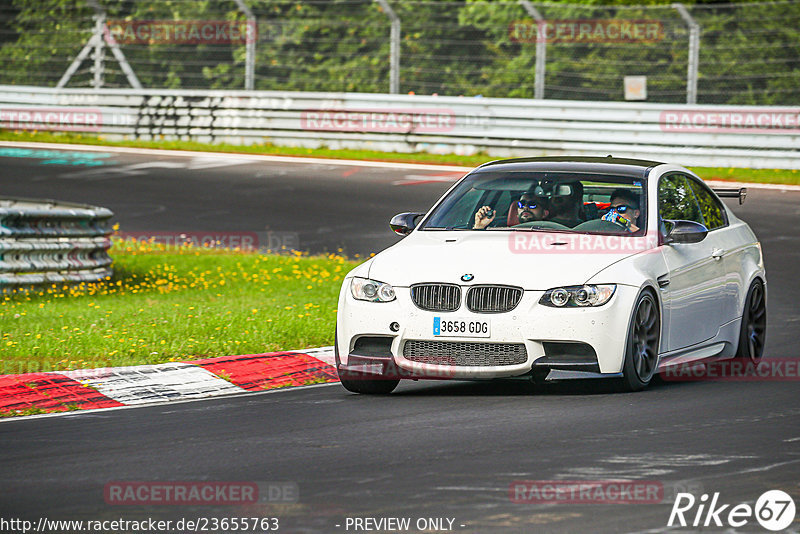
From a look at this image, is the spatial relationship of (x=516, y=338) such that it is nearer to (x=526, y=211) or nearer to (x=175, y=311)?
(x=526, y=211)

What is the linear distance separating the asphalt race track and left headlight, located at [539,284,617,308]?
0.61m

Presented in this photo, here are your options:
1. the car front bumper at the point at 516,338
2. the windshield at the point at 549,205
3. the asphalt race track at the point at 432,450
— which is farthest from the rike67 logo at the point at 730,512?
the windshield at the point at 549,205

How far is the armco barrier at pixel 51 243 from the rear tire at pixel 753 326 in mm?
7002

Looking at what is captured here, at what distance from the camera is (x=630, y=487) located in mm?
6512

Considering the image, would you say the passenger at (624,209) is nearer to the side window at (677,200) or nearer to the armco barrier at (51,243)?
the side window at (677,200)

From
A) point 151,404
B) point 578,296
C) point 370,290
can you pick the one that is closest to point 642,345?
point 578,296

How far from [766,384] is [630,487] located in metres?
3.67

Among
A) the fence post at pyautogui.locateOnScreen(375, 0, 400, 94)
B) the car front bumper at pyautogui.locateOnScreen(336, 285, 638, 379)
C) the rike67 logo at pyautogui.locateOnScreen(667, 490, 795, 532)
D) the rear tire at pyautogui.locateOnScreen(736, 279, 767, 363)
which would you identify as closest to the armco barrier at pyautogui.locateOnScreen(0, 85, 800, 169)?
the fence post at pyautogui.locateOnScreen(375, 0, 400, 94)

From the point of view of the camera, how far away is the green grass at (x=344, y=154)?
78.1 ft

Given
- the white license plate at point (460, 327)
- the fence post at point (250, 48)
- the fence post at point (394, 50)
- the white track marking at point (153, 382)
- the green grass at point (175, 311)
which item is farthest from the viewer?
the fence post at point (250, 48)

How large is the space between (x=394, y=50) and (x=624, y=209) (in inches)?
718

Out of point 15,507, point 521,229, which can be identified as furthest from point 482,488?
point 521,229

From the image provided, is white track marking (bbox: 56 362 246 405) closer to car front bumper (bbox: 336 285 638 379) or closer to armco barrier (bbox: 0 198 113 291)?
car front bumper (bbox: 336 285 638 379)

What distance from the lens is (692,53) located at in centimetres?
2508
